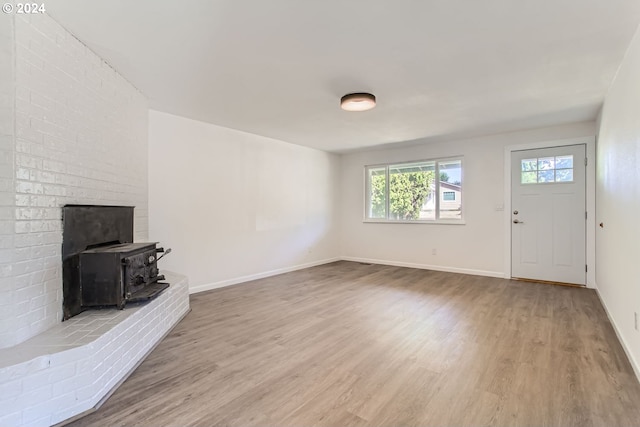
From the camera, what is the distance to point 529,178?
4.67 m

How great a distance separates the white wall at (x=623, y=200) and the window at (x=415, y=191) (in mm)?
2164

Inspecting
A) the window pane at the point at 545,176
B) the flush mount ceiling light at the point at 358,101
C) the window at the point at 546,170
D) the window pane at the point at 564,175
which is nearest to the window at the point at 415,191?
the window at the point at 546,170

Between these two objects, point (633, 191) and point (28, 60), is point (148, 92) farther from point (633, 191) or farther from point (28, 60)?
point (633, 191)

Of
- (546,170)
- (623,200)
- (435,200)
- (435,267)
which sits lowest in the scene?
(435,267)

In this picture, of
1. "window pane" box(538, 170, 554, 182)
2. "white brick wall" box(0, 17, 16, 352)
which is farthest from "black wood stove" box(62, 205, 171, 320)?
"window pane" box(538, 170, 554, 182)

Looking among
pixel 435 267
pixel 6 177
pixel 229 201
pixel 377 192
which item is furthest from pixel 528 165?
pixel 6 177

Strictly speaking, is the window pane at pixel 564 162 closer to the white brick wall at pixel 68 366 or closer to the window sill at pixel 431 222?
the window sill at pixel 431 222

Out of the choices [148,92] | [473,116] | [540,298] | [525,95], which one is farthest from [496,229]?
[148,92]

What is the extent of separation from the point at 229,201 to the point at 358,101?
7.77 ft

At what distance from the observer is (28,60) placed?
1.81 metres

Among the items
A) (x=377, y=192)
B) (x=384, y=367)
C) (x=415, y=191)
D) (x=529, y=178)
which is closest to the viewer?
(x=384, y=367)

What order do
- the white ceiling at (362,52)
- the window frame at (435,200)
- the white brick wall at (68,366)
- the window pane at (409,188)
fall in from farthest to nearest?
the window pane at (409,188) → the window frame at (435,200) → the white ceiling at (362,52) → the white brick wall at (68,366)

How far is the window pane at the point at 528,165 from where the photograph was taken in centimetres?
462

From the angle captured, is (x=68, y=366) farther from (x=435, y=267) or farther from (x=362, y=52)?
(x=435, y=267)
